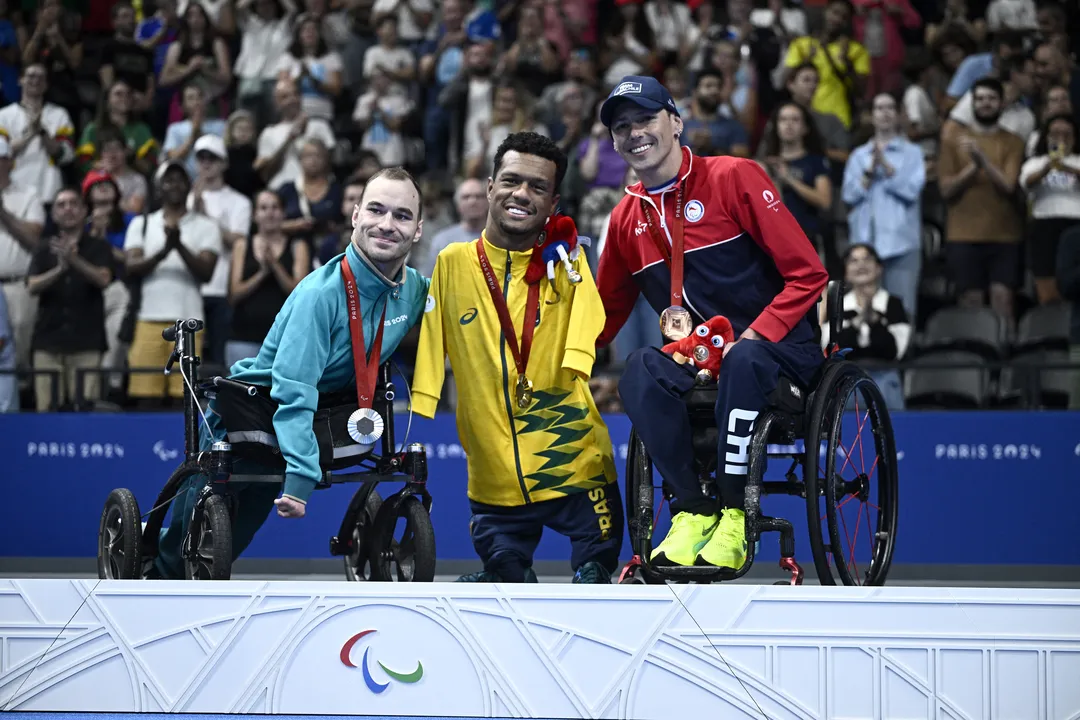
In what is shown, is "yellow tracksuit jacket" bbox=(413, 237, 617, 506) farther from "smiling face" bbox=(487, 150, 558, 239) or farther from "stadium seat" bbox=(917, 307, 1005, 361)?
"stadium seat" bbox=(917, 307, 1005, 361)

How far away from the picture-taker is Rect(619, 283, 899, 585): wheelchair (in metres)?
3.54

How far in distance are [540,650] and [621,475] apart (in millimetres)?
4401

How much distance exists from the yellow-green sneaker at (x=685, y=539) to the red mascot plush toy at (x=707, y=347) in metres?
0.39

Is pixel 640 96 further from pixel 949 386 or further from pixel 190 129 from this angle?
pixel 190 129

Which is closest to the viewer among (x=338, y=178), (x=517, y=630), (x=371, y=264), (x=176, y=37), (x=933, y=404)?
(x=517, y=630)

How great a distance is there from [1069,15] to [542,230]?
19.1 feet

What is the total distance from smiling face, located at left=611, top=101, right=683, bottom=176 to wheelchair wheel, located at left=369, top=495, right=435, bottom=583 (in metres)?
1.21

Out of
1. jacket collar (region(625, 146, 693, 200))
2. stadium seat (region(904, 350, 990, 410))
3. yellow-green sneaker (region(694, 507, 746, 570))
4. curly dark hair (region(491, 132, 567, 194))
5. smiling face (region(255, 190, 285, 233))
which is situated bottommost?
yellow-green sneaker (region(694, 507, 746, 570))

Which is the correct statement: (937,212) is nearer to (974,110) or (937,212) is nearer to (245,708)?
(974,110)

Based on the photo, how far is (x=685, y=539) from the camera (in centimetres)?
364

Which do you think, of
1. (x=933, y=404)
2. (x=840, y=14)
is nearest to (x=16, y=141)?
(x=840, y=14)

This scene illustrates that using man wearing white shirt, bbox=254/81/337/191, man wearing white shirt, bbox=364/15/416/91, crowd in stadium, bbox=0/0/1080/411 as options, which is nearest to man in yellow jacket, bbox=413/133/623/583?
crowd in stadium, bbox=0/0/1080/411

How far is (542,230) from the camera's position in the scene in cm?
412

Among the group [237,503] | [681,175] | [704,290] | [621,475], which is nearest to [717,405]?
[704,290]
